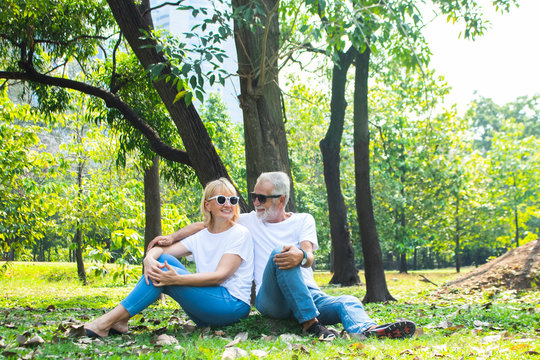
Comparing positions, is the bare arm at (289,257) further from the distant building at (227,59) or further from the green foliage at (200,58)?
the distant building at (227,59)

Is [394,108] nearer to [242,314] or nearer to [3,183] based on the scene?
[3,183]

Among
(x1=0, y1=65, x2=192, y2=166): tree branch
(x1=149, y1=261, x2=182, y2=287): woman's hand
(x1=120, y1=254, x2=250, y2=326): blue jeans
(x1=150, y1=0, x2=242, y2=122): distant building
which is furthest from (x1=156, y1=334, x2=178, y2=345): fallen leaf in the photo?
(x1=0, y1=65, x2=192, y2=166): tree branch

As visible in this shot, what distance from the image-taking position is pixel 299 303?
4215 mm

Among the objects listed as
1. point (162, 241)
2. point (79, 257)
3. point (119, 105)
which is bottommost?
point (79, 257)

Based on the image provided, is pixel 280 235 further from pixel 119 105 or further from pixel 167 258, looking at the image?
pixel 119 105

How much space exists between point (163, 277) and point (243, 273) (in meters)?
0.71

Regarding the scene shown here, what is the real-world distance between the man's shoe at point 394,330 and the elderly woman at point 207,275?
44.8 inches

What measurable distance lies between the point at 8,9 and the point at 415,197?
1903 cm

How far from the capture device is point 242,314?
4559mm

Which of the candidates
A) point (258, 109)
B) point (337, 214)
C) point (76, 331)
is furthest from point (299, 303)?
point (337, 214)

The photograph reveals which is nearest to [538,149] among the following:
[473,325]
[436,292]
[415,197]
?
[415,197]

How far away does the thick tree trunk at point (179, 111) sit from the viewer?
689 cm

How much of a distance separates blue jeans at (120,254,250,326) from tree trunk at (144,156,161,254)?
552 cm

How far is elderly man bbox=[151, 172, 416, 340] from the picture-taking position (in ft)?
13.4
